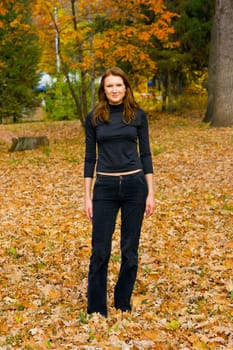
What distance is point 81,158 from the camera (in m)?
14.0

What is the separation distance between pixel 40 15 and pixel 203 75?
1254 cm

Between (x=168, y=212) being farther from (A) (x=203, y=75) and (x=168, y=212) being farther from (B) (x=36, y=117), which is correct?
(B) (x=36, y=117)

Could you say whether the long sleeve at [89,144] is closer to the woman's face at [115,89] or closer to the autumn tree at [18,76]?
the woman's face at [115,89]

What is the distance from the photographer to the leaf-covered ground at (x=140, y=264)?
430cm

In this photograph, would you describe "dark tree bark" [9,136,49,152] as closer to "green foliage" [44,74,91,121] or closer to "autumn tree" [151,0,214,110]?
"autumn tree" [151,0,214,110]

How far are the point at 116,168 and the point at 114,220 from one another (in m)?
0.44

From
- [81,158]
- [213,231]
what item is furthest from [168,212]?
[81,158]

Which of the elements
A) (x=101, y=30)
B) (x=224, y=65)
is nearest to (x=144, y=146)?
(x=224, y=65)

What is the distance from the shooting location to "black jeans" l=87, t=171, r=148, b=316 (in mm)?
4102

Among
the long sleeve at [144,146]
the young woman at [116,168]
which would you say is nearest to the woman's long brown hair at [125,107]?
the young woman at [116,168]

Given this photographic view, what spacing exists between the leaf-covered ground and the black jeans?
411mm

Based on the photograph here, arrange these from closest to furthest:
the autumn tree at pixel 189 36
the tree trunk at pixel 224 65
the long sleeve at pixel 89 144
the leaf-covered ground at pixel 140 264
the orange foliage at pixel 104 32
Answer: the long sleeve at pixel 89 144 < the leaf-covered ground at pixel 140 264 < the orange foliage at pixel 104 32 < the tree trunk at pixel 224 65 < the autumn tree at pixel 189 36

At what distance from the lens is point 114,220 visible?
4230mm

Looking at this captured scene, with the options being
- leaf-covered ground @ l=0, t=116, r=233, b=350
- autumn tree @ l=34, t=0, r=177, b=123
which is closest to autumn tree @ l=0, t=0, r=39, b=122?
autumn tree @ l=34, t=0, r=177, b=123
